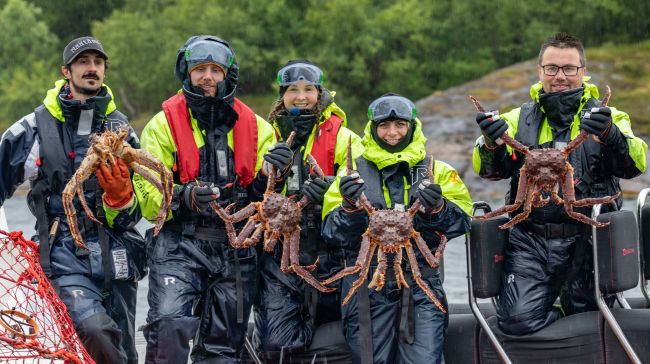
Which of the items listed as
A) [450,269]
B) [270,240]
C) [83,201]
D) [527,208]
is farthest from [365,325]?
[450,269]

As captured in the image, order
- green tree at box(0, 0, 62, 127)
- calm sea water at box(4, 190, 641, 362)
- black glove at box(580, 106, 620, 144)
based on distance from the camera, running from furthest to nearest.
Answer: green tree at box(0, 0, 62, 127), calm sea water at box(4, 190, 641, 362), black glove at box(580, 106, 620, 144)

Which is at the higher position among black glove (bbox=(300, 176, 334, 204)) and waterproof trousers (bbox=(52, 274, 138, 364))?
black glove (bbox=(300, 176, 334, 204))

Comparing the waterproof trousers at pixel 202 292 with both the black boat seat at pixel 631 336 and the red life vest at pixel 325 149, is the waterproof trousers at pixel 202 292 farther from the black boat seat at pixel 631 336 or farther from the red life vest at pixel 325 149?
the black boat seat at pixel 631 336

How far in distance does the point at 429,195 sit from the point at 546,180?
65 centimetres

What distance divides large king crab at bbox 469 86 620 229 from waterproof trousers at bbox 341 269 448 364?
23.7 inches

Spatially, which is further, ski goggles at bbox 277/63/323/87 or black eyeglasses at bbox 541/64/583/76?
ski goggles at bbox 277/63/323/87

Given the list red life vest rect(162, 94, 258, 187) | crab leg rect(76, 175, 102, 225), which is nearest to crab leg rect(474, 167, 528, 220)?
red life vest rect(162, 94, 258, 187)

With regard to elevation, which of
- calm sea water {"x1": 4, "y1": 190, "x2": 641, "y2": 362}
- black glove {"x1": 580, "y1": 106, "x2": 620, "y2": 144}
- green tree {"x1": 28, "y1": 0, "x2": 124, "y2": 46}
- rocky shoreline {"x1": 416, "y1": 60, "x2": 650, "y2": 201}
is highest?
green tree {"x1": 28, "y1": 0, "x2": 124, "y2": 46}

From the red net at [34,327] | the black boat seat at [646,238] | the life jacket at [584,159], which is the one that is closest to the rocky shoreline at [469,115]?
the black boat seat at [646,238]

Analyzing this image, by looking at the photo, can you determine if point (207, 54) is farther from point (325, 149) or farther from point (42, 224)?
point (42, 224)

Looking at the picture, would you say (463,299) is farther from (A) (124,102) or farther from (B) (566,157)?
(A) (124,102)

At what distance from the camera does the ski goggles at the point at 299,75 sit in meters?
6.02

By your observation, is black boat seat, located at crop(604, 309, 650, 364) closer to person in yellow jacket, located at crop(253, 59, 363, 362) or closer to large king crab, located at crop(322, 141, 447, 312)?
large king crab, located at crop(322, 141, 447, 312)

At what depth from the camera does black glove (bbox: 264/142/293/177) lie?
18.1 feet
